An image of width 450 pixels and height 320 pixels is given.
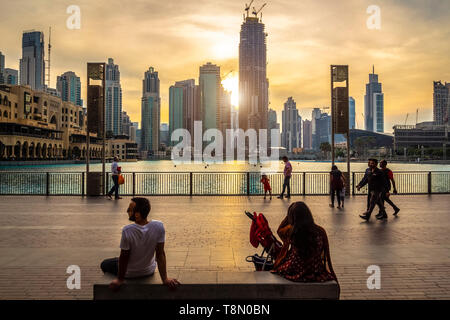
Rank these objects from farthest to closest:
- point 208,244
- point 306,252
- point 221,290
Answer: point 208,244 → point 306,252 → point 221,290

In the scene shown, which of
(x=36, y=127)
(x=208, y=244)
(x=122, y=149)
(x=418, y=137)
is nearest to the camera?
(x=208, y=244)

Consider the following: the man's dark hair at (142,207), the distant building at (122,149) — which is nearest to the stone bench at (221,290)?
the man's dark hair at (142,207)

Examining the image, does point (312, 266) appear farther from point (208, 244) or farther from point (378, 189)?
point (378, 189)

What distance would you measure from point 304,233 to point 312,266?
35 cm

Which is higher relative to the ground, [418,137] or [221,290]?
[418,137]

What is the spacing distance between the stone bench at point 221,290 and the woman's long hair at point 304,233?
14.9 inches

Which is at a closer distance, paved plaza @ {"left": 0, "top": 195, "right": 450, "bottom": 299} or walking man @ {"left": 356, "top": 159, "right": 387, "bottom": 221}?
paved plaza @ {"left": 0, "top": 195, "right": 450, "bottom": 299}

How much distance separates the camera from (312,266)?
382cm

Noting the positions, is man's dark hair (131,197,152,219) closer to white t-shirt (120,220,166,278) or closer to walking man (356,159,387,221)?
white t-shirt (120,220,166,278)

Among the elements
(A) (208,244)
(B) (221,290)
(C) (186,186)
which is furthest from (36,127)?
(B) (221,290)

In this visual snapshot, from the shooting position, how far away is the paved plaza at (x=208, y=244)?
530 centimetres

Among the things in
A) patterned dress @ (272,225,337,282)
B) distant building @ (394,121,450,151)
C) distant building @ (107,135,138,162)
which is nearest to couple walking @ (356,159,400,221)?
patterned dress @ (272,225,337,282)

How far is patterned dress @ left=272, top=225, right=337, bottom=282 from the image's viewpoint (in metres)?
3.79

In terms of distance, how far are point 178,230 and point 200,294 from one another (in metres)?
5.92
